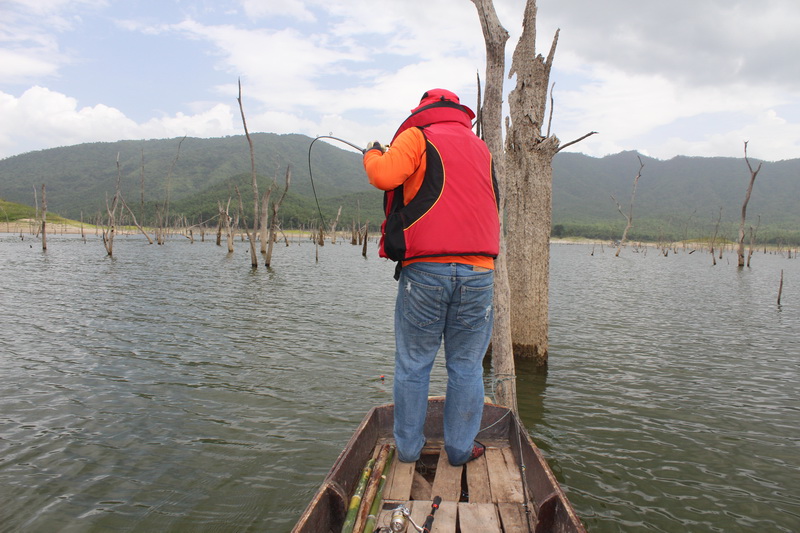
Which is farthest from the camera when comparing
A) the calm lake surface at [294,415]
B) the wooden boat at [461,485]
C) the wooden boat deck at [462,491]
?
the calm lake surface at [294,415]

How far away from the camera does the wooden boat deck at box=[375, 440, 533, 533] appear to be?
2.61m

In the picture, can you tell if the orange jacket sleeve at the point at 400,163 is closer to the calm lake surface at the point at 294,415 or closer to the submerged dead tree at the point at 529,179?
the calm lake surface at the point at 294,415

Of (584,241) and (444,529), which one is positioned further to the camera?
(584,241)

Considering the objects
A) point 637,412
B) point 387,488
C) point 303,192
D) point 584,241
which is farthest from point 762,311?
point 303,192

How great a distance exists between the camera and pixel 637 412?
6102 millimetres

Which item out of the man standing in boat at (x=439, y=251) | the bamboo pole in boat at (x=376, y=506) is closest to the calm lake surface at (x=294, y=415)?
the bamboo pole in boat at (x=376, y=506)

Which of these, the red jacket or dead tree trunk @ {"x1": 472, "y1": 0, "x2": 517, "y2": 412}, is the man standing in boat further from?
dead tree trunk @ {"x1": 472, "y1": 0, "x2": 517, "y2": 412}

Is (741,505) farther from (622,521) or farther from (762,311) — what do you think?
(762,311)

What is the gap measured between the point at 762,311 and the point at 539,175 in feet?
45.3

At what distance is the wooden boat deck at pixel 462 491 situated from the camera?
261 centimetres

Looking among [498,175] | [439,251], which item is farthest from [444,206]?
[498,175]

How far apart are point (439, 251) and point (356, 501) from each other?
1574 millimetres

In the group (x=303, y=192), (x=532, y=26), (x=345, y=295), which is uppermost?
(x=303, y=192)

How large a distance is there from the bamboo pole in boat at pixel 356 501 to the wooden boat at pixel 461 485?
6cm
